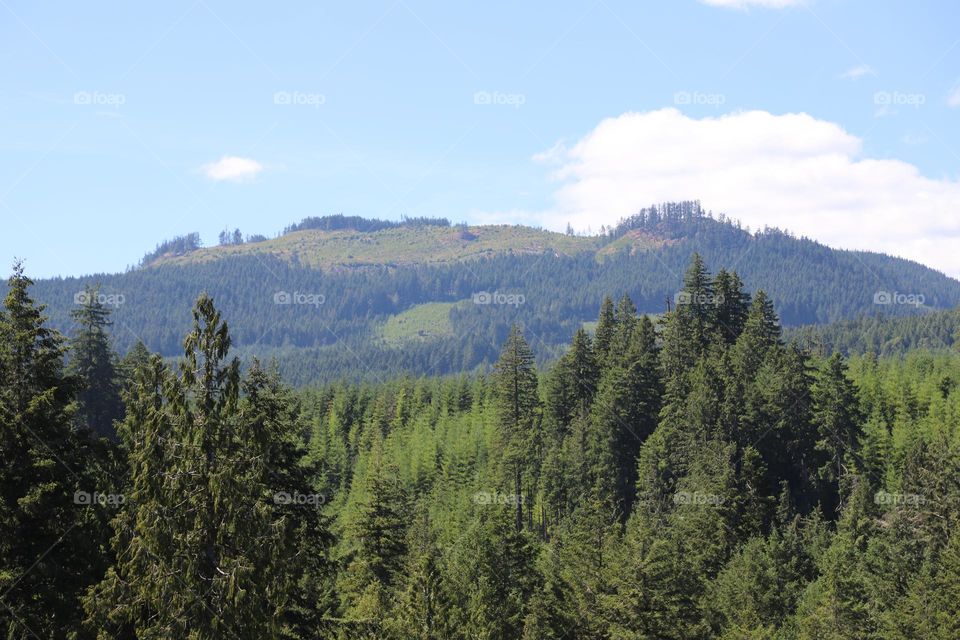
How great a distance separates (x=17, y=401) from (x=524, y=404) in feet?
189

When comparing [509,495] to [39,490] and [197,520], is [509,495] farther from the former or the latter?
[197,520]

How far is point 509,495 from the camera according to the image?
73.1 metres

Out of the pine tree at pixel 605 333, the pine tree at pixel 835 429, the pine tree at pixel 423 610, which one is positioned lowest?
the pine tree at pixel 423 610

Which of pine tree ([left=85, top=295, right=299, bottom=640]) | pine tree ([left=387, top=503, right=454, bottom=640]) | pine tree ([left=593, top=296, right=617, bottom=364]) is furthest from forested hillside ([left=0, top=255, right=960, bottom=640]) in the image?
pine tree ([left=593, top=296, right=617, bottom=364])

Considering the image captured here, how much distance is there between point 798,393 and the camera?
67500mm

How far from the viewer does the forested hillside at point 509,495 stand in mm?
19969

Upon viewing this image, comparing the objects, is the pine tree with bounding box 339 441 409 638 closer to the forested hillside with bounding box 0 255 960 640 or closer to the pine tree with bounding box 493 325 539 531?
the forested hillside with bounding box 0 255 960 640

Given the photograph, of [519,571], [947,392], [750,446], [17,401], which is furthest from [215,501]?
[947,392]

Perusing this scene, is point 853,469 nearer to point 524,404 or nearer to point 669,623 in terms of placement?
point 524,404

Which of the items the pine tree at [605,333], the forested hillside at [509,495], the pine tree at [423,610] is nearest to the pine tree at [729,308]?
the forested hillside at [509,495]

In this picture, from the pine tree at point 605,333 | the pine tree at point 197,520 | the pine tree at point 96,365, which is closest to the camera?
the pine tree at point 197,520

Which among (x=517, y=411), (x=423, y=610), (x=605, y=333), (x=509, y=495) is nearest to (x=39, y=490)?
(x=423, y=610)

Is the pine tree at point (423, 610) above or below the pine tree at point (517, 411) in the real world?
below

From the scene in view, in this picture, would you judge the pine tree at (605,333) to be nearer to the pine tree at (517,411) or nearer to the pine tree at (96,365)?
the pine tree at (517,411)
